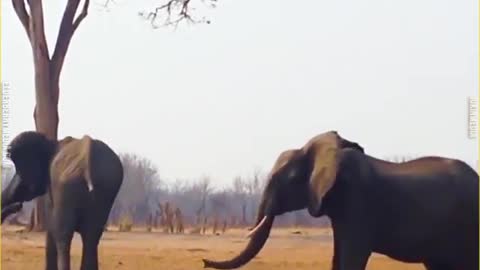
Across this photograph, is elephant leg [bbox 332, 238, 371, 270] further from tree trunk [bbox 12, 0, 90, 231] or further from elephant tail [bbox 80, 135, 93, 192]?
tree trunk [bbox 12, 0, 90, 231]

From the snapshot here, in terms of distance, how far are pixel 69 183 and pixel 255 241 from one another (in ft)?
3.46

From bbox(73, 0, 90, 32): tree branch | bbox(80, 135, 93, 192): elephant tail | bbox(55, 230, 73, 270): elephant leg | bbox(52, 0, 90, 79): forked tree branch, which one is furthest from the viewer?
bbox(73, 0, 90, 32): tree branch

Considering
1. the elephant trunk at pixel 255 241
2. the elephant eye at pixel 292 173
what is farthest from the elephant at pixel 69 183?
the elephant eye at pixel 292 173

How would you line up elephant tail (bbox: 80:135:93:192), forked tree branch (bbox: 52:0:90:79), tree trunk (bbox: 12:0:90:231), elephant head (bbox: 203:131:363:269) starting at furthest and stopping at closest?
forked tree branch (bbox: 52:0:90:79) < tree trunk (bbox: 12:0:90:231) < elephant tail (bbox: 80:135:93:192) < elephant head (bbox: 203:131:363:269)

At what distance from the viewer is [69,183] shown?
239 inches

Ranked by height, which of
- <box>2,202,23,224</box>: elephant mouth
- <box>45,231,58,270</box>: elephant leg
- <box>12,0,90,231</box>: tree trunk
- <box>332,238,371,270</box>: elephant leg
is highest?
<box>12,0,90,231</box>: tree trunk

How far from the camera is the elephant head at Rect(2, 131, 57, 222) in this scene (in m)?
6.38

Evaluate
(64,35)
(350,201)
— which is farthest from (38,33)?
(350,201)

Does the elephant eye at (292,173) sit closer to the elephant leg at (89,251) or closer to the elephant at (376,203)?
the elephant at (376,203)

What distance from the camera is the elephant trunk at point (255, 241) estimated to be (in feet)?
19.0

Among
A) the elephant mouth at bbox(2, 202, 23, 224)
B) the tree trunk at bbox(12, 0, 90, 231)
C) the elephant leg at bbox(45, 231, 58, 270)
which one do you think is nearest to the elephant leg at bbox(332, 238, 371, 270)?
the elephant leg at bbox(45, 231, 58, 270)

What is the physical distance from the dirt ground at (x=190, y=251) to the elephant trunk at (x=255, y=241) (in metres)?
1.89

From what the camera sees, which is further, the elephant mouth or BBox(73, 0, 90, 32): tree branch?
BBox(73, 0, 90, 32): tree branch

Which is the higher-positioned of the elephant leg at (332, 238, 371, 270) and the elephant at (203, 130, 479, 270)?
the elephant at (203, 130, 479, 270)
